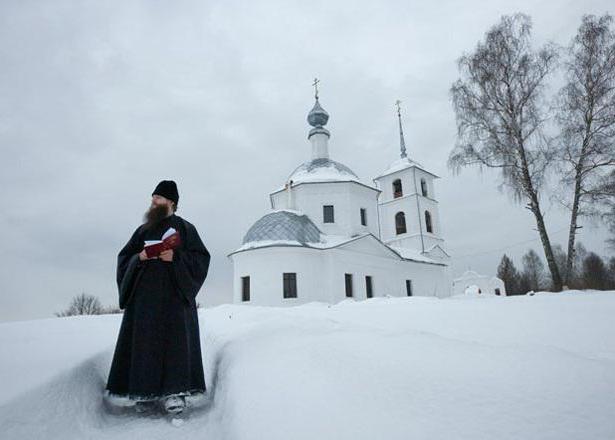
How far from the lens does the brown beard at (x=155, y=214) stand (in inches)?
135

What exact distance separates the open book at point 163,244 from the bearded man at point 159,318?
0.17ft

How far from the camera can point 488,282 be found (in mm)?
48219

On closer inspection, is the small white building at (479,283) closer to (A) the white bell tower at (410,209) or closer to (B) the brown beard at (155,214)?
(A) the white bell tower at (410,209)

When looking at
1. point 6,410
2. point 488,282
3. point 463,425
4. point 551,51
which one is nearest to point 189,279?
point 6,410

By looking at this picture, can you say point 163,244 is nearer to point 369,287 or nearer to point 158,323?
point 158,323

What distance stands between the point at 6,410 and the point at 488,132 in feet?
48.5

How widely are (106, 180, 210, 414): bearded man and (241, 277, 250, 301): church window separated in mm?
16351

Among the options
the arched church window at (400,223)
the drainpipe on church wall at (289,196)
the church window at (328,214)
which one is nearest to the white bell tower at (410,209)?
the arched church window at (400,223)

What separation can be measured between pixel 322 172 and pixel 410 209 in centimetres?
931

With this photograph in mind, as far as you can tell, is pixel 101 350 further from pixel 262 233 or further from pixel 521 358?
pixel 262 233

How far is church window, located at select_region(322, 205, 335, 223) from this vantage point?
22938 mm

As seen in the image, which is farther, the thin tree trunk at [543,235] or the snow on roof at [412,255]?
the snow on roof at [412,255]

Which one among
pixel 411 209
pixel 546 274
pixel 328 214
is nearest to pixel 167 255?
pixel 328 214

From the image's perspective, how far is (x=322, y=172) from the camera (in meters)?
24.0
